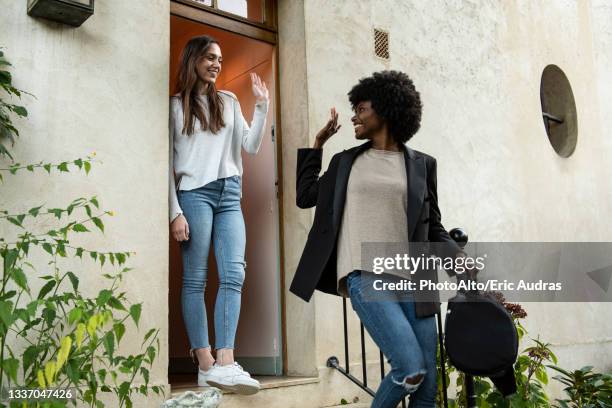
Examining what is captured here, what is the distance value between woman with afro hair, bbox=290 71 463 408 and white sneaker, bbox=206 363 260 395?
679 mm

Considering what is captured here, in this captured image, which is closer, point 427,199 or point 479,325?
point 479,325

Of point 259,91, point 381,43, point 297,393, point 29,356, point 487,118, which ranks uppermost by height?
point 381,43

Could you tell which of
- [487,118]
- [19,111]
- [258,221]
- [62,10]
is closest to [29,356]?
[19,111]

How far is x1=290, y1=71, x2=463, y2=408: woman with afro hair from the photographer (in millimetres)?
2338

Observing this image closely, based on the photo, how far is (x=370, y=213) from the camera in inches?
97.3

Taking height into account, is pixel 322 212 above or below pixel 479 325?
above

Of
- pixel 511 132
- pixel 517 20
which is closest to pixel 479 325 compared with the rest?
pixel 511 132

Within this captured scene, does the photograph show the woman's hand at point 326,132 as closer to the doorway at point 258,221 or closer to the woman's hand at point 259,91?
the woman's hand at point 259,91

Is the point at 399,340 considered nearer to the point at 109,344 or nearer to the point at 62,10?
the point at 109,344

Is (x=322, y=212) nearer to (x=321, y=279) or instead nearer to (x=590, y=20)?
(x=321, y=279)

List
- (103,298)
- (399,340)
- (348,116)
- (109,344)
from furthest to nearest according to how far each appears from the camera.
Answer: (348,116)
(399,340)
(103,298)
(109,344)

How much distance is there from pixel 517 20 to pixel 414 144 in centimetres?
227

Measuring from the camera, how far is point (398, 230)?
2.49 meters

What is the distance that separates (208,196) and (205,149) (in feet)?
0.83
